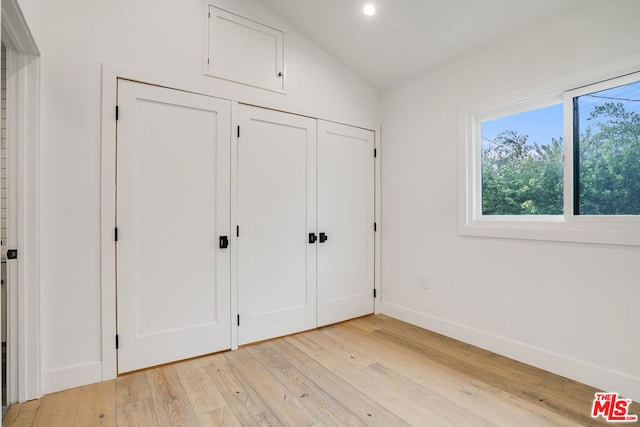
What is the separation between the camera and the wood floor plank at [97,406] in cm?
185

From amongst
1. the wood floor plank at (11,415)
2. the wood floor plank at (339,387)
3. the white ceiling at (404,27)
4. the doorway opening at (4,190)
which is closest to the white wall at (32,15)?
the doorway opening at (4,190)

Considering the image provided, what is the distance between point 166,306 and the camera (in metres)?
2.51

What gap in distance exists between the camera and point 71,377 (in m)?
2.18

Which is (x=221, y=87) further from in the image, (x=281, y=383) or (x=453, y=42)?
(x=281, y=383)

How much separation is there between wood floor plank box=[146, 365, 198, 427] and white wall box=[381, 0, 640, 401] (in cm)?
226

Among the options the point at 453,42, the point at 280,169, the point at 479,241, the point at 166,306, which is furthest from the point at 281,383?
the point at 453,42

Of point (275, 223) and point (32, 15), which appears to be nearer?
point (32, 15)

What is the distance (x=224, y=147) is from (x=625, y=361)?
3.16 m

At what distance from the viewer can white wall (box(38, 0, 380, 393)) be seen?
213cm

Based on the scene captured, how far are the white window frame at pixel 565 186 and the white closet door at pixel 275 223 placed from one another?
1426 mm

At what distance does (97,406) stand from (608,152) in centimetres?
365

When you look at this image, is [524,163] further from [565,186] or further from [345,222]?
[345,222]

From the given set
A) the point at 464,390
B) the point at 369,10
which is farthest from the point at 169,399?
the point at 369,10

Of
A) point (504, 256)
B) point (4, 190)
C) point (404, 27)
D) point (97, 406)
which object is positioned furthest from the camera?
point (404, 27)
